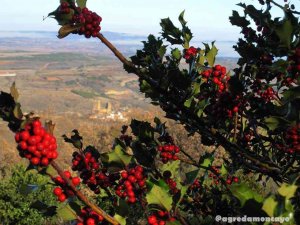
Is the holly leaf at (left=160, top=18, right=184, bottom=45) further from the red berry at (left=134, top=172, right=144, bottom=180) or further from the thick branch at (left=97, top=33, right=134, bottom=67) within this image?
the red berry at (left=134, top=172, right=144, bottom=180)

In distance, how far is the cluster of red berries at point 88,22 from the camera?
4.09 m

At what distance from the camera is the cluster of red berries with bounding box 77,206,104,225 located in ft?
9.58

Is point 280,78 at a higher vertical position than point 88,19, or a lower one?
lower

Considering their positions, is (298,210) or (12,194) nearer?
(298,210)

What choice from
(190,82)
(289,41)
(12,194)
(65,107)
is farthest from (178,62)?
(65,107)

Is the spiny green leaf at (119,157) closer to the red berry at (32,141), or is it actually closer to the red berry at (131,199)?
the red berry at (131,199)

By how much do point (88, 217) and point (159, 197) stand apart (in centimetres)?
62

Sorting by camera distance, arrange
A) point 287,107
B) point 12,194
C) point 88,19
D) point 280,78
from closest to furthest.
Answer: point 287,107, point 88,19, point 280,78, point 12,194

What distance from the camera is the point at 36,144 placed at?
7.89 ft

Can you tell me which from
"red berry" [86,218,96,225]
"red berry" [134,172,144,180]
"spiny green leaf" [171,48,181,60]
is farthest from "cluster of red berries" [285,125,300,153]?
"spiny green leaf" [171,48,181,60]

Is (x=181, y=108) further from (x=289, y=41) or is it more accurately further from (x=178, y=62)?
(x=289, y=41)

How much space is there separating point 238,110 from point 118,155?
2177 millimetres

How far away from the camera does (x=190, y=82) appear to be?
4.77 meters

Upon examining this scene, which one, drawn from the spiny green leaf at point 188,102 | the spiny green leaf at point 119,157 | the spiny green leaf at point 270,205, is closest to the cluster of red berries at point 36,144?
the spiny green leaf at point 119,157
